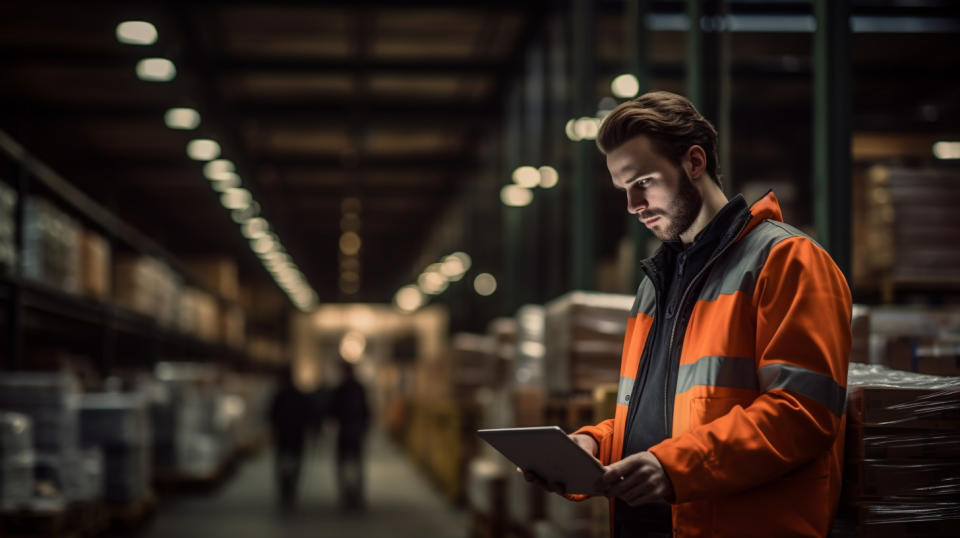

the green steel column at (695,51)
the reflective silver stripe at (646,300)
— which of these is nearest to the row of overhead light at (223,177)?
the green steel column at (695,51)

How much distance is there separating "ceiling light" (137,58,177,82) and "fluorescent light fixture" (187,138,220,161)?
2.67 metres

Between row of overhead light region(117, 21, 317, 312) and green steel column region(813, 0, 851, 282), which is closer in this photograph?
green steel column region(813, 0, 851, 282)

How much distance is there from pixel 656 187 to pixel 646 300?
1.33 feet

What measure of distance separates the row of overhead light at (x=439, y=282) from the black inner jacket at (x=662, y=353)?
1450cm

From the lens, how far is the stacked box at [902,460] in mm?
2910

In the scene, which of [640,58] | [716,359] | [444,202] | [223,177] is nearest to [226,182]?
[223,177]

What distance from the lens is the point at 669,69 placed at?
1105 centimetres

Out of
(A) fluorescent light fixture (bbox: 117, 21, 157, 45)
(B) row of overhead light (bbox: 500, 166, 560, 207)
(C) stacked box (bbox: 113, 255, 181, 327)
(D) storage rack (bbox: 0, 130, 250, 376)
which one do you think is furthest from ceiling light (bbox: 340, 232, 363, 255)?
(A) fluorescent light fixture (bbox: 117, 21, 157, 45)

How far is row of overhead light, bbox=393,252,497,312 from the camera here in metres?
18.1

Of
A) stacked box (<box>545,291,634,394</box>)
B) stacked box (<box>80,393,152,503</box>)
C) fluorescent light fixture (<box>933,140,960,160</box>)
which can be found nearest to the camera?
stacked box (<box>545,291,634,394</box>)

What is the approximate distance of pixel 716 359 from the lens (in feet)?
8.21

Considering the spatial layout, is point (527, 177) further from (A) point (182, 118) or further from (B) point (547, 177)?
(A) point (182, 118)

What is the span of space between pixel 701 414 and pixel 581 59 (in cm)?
651

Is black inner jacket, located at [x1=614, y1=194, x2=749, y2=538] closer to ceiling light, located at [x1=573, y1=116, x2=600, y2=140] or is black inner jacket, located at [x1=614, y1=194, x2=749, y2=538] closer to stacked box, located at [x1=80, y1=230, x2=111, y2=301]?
ceiling light, located at [x1=573, y1=116, x2=600, y2=140]
